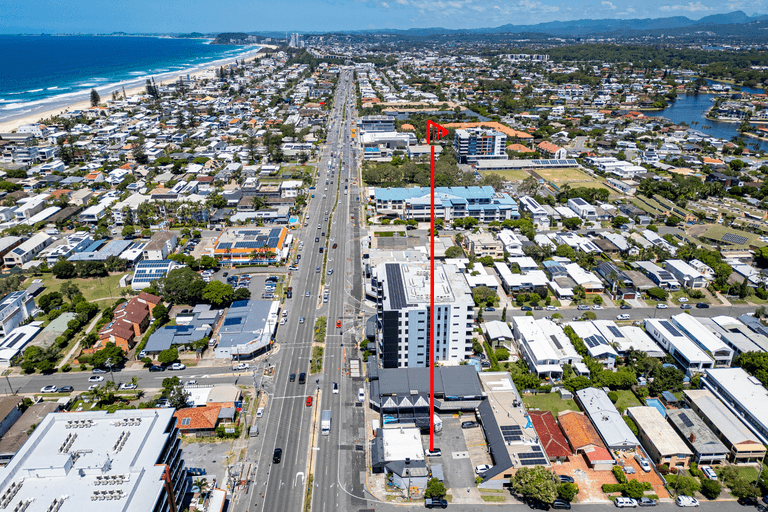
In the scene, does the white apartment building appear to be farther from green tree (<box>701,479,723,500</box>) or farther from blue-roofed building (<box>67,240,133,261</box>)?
blue-roofed building (<box>67,240,133,261</box>)

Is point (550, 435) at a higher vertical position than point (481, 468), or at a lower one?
higher

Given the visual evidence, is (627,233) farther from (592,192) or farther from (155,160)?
(155,160)

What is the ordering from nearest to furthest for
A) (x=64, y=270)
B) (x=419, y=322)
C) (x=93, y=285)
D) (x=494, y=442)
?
(x=494, y=442) < (x=419, y=322) < (x=93, y=285) < (x=64, y=270)

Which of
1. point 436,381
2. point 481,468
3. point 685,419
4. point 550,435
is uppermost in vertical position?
point 436,381

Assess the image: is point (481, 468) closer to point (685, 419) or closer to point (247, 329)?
point (685, 419)

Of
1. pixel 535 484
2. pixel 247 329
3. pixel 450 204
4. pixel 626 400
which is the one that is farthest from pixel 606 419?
pixel 450 204

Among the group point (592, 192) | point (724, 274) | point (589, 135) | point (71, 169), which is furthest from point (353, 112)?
point (724, 274)

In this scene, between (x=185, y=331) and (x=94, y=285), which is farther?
(x=94, y=285)

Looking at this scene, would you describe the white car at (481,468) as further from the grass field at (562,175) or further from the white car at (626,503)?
the grass field at (562,175)
